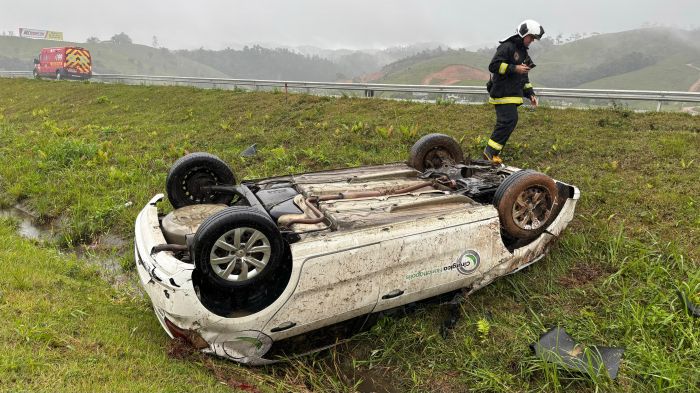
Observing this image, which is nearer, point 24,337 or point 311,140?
point 24,337

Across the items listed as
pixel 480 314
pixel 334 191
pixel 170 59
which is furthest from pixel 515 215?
pixel 170 59

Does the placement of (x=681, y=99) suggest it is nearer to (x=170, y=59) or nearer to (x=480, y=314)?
(x=480, y=314)

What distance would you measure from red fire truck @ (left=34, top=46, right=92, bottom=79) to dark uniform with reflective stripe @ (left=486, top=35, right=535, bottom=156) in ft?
94.3

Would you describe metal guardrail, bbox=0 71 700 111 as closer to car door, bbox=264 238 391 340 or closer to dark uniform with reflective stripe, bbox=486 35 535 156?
dark uniform with reflective stripe, bbox=486 35 535 156

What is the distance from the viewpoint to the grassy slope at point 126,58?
88375mm

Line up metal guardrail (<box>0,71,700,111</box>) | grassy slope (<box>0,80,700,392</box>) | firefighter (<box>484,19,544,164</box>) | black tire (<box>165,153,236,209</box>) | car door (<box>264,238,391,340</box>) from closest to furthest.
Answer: car door (<box>264,238,391,340</box>), grassy slope (<box>0,80,700,392</box>), black tire (<box>165,153,236,209</box>), firefighter (<box>484,19,544,164</box>), metal guardrail (<box>0,71,700,111</box>)

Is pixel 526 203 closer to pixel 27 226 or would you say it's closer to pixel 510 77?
pixel 510 77

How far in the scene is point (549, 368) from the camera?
3152mm

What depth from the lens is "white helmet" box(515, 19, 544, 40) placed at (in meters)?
5.41

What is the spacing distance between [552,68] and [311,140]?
7714 cm

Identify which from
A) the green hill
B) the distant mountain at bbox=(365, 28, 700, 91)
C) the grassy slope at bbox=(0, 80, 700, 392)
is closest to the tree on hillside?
the green hill

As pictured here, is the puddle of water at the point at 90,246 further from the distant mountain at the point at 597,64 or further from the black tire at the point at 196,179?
the distant mountain at the point at 597,64

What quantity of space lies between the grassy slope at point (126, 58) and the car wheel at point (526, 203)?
9137 cm

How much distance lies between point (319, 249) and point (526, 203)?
6.34 ft
